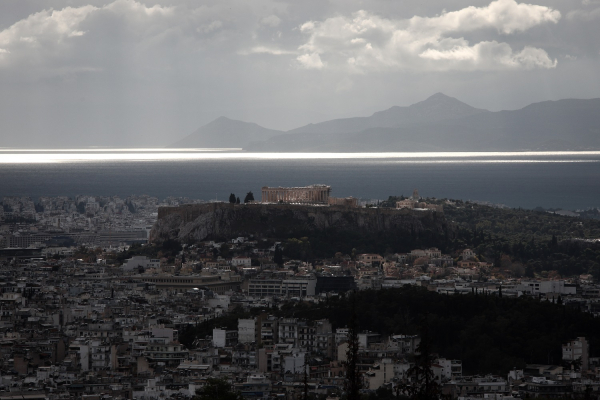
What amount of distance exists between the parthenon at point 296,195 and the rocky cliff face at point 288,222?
603 centimetres

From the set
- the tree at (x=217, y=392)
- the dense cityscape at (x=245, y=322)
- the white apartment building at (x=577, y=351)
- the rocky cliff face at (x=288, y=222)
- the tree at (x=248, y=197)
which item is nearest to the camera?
the tree at (x=217, y=392)

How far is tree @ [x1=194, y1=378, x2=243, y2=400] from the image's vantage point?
3647 centimetres

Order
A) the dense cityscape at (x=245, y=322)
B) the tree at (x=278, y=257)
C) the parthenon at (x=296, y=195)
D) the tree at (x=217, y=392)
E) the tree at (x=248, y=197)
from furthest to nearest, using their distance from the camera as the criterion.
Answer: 1. the parthenon at (x=296, y=195)
2. the tree at (x=248, y=197)
3. the tree at (x=278, y=257)
4. the dense cityscape at (x=245, y=322)
5. the tree at (x=217, y=392)

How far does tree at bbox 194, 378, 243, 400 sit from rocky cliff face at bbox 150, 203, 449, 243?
57873 mm

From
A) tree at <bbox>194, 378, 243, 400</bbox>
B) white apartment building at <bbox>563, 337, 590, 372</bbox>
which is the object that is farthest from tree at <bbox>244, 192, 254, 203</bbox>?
tree at <bbox>194, 378, 243, 400</bbox>

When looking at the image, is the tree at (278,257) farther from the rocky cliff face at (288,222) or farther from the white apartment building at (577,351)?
the white apartment building at (577,351)

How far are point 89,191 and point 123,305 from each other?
125m

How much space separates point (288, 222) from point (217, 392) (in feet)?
201

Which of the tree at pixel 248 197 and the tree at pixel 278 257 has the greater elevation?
the tree at pixel 248 197

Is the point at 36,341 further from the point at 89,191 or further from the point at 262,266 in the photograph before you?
the point at 89,191

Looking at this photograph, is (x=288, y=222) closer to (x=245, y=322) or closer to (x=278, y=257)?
(x=278, y=257)

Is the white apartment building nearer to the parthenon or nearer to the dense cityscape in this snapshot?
the dense cityscape

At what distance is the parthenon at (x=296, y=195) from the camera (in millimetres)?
106688

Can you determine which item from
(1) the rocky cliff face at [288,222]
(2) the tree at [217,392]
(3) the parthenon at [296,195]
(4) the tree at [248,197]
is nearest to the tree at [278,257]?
(1) the rocky cliff face at [288,222]
